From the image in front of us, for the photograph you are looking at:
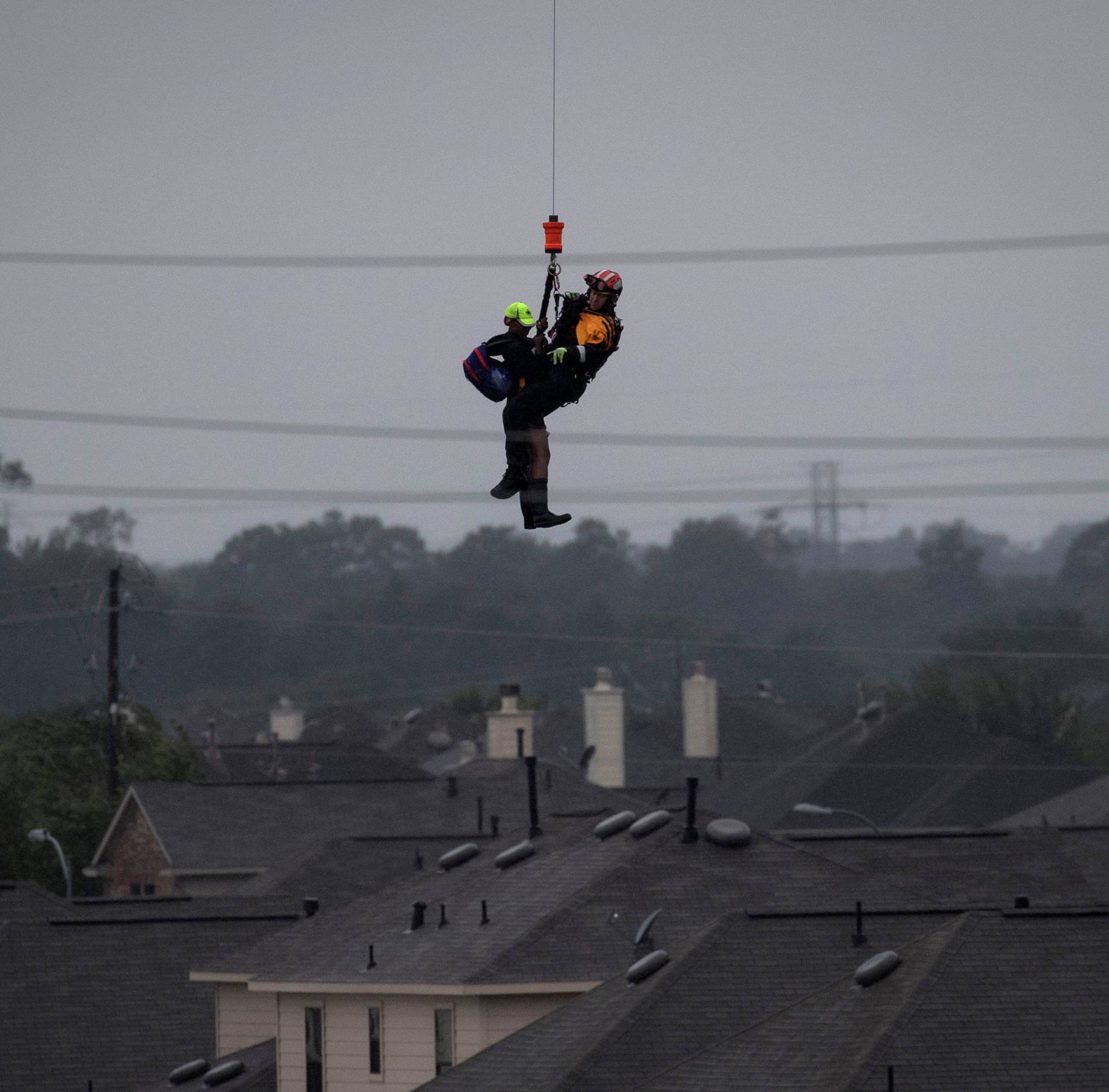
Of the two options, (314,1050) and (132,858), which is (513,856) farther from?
(132,858)

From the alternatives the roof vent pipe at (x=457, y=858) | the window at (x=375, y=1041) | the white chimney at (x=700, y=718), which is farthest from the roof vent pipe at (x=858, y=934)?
the white chimney at (x=700, y=718)

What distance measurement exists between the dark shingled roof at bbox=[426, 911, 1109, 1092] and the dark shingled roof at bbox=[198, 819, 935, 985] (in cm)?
323

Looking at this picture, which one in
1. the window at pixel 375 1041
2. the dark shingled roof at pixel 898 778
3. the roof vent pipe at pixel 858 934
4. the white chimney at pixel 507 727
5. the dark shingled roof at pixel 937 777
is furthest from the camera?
the dark shingled roof at pixel 898 778

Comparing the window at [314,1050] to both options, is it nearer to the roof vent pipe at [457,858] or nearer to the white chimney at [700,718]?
the roof vent pipe at [457,858]

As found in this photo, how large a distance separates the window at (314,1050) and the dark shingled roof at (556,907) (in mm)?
583

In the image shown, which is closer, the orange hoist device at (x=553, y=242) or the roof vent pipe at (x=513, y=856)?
the orange hoist device at (x=553, y=242)

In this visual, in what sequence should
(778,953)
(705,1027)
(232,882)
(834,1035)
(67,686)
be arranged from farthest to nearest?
(67,686)
(232,882)
(778,953)
(705,1027)
(834,1035)

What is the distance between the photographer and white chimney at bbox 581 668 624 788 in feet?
298

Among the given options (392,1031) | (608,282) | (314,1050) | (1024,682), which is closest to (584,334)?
(608,282)

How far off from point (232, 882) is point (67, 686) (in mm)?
129864

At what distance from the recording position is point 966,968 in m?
27.4

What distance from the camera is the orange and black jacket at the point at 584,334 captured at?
905 inches

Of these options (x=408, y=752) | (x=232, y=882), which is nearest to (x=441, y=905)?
(x=232, y=882)

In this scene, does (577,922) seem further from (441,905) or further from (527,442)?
(527,442)
